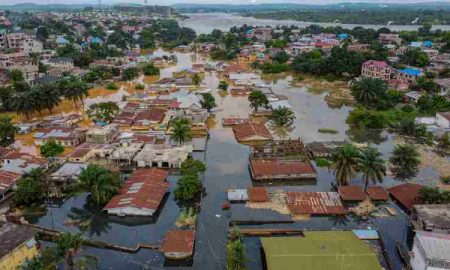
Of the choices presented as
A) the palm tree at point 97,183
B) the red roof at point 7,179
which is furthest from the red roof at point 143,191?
the red roof at point 7,179

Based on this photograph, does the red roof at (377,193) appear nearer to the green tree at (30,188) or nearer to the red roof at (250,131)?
the red roof at (250,131)

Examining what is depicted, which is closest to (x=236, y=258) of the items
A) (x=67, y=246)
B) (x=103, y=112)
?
(x=67, y=246)

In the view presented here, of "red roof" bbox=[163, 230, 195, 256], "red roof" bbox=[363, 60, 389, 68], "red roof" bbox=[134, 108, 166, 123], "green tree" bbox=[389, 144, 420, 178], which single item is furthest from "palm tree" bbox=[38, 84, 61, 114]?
"red roof" bbox=[363, 60, 389, 68]

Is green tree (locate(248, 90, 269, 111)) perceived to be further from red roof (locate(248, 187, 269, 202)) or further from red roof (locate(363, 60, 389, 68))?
red roof (locate(363, 60, 389, 68))

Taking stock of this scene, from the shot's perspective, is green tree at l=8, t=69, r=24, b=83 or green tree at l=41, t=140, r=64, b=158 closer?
green tree at l=41, t=140, r=64, b=158

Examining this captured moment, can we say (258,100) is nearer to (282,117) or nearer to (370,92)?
(282,117)
